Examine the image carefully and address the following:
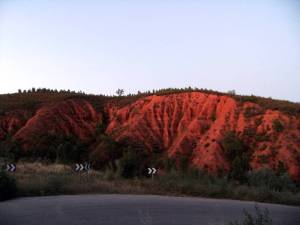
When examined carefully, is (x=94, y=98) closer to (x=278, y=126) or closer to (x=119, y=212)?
(x=278, y=126)

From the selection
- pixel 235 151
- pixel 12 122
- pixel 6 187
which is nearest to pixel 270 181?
pixel 235 151

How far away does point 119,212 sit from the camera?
15.6m

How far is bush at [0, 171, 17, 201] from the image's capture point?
19.6 meters

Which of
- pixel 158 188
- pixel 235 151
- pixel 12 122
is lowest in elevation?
pixel 158 188

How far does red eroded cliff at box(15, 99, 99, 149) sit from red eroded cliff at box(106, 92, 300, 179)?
2.70 meters

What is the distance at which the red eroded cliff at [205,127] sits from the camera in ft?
140

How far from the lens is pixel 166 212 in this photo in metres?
16.0

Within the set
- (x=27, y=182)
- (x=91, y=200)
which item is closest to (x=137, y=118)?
(x=27, y=182)

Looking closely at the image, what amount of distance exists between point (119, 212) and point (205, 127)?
1400 inches

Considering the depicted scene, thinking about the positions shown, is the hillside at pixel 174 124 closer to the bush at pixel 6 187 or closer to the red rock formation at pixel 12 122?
the red rock formation at pixel 12 122

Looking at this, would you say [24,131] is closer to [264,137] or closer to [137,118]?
[137,118]

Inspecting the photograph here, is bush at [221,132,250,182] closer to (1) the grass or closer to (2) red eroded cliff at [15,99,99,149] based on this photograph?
(1) the grass

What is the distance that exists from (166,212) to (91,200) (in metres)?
4.29

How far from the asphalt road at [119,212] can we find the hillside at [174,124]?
73.9ft
